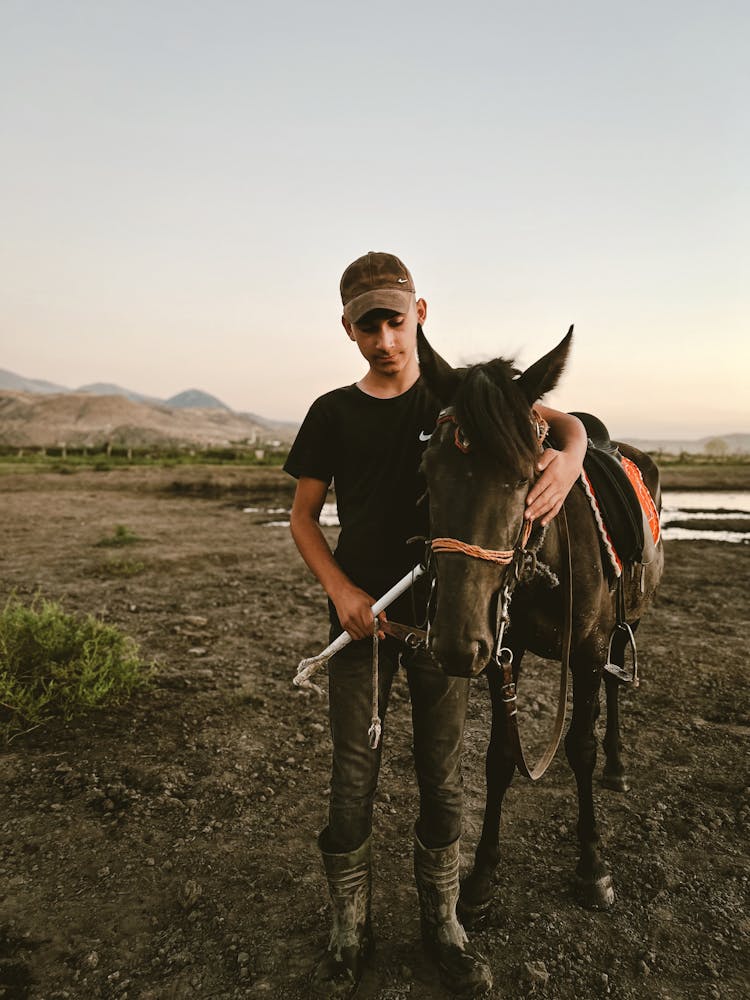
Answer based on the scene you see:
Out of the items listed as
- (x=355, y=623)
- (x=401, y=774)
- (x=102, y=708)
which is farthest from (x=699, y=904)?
(x=102, y=708)

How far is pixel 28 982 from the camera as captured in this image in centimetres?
234

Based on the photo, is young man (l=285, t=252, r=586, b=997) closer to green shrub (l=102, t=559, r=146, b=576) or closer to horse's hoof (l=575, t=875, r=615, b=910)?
horse's hoof (l=575, t=875, r=615, b=910)

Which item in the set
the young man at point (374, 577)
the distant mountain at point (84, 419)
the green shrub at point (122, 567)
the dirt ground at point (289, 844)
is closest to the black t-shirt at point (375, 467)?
the young man at point (374, 577)

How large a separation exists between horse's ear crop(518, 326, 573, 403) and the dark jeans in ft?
3.64

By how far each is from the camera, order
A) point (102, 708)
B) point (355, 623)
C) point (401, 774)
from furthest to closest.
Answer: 1. point (102, 708)
2. point (401, 774)
3. point (355, 623)

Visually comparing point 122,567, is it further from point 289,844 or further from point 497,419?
point 497,419

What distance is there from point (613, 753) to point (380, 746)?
103 inches

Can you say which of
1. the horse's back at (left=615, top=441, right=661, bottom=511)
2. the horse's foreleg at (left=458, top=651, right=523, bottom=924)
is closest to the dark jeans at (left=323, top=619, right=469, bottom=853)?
the horse's foreleg at (left=458, top=651, right=523, bottom=924)

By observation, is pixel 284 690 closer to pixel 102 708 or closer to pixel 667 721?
pixel 102 708

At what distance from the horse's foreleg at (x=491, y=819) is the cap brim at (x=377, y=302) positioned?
5.64ft

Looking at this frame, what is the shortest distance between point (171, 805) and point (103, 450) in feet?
135

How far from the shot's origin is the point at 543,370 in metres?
2.04

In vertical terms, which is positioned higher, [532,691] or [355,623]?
[355,623]

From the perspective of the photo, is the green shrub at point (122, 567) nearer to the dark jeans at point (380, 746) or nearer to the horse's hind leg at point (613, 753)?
the horse's hind leg at point (613, 753)
